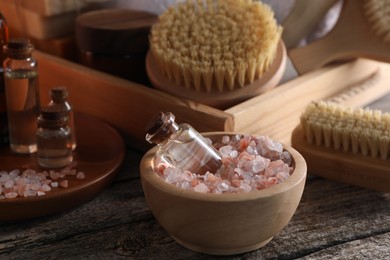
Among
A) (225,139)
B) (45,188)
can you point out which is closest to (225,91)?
(225,139)

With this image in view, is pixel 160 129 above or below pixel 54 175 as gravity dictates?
above

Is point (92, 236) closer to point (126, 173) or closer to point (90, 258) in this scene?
point (90, 258)

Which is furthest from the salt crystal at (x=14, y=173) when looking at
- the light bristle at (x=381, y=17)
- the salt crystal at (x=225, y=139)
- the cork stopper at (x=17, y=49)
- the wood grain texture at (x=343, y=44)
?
the light bristle at (x=381, y=17)

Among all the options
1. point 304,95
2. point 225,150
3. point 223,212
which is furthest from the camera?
point 304,95

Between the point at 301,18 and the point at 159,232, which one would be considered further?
the point at 301,18

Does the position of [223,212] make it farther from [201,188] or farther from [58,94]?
[58,94]

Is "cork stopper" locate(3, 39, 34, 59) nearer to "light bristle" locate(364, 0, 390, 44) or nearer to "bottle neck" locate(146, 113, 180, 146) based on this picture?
"bottle neck" locate(146, 113, 180, 146)

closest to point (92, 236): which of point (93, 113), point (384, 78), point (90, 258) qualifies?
point (90, 258)
